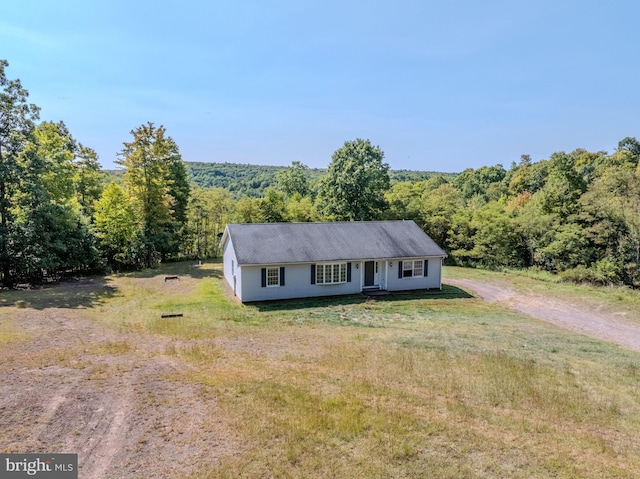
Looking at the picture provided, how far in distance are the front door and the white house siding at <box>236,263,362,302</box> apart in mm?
663

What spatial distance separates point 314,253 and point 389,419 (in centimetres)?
1340

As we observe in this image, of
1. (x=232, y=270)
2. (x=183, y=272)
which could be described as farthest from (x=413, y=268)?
(x=183, y=272)

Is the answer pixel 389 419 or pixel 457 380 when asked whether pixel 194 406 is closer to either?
pixel 389 419

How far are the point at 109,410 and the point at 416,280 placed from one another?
17.6 m

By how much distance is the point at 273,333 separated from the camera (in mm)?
13773

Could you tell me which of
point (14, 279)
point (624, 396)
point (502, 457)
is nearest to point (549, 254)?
point (624, 396)

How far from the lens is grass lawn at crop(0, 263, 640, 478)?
598 centimetres

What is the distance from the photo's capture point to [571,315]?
1798 cm

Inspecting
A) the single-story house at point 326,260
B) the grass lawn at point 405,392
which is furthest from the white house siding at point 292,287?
the grass lawn at point 405,392

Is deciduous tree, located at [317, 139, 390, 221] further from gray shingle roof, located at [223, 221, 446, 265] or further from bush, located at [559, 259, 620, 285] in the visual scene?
bush, located at [559, 259, 620, 285]

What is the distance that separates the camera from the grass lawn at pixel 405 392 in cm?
598

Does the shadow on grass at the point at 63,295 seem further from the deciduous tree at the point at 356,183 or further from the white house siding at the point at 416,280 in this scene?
the deciduous tree at the point at 356,183

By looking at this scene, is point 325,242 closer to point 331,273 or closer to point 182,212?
point 331,273

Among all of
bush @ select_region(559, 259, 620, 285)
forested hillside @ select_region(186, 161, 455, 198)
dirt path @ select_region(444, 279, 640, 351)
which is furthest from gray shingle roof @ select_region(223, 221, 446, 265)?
forested hillside @ select_region(186, 161, 455, 198)
